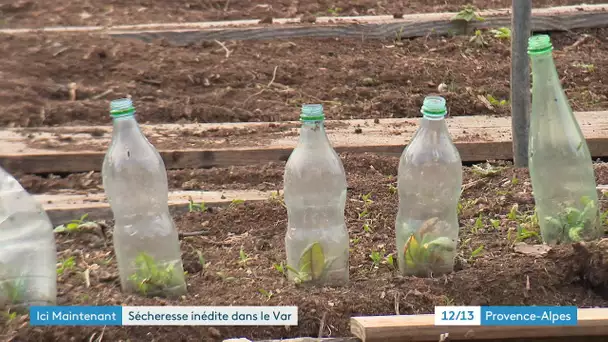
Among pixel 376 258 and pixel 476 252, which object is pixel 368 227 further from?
pixel 476 252

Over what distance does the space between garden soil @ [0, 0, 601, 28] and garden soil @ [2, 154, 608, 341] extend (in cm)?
331

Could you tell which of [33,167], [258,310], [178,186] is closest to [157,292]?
[258,310]

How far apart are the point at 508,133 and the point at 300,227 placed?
1767 mm

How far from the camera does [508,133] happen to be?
178 inches

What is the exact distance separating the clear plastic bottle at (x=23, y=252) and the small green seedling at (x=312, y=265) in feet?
2.34

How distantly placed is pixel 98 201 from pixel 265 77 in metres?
1.85

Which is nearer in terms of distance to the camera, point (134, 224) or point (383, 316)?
point (383, 316)

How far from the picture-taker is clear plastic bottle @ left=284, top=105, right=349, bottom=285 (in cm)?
298

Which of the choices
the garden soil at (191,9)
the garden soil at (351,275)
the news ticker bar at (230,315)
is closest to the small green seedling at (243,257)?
the garden soil at (351,275)

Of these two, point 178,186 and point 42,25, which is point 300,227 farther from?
point 42,25

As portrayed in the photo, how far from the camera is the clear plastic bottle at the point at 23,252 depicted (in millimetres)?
2869

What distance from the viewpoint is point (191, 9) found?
7.22 m

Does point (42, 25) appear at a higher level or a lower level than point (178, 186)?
higher

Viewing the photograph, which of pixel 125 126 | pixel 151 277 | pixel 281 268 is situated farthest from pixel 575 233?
pixel 125 126
